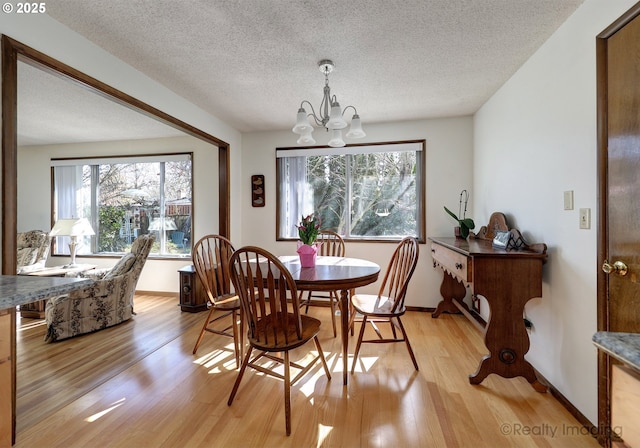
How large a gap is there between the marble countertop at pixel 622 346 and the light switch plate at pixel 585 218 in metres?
1.15

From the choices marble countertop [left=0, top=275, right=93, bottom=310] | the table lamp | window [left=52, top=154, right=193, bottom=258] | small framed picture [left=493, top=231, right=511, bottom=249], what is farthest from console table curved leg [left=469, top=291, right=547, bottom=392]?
the table lamp

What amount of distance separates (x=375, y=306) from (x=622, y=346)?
A: 1.62 m

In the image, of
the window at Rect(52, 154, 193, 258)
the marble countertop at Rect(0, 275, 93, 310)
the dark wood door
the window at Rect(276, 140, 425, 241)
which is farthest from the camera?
the window at Rect(52, 154, 193, 258)

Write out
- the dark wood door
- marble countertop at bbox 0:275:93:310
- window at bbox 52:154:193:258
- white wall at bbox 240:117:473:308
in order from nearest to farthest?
marble countertop at bbox 0:275:93:310 → the dark wood door → white wall at bbox 240:117:473:308 → window at bbox 52:154:193:258

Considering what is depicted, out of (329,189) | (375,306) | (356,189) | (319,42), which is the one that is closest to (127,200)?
(329,189)

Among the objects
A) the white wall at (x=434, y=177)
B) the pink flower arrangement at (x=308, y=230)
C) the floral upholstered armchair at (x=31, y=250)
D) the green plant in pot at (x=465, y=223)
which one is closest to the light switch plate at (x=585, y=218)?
the green plant in pot at (x=465, y=223)

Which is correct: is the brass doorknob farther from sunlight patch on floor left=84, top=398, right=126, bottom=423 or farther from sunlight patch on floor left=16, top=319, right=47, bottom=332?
sunlight patch on floor left=16, top=319, right=47, bottom=332

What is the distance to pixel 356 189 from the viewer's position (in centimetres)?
373

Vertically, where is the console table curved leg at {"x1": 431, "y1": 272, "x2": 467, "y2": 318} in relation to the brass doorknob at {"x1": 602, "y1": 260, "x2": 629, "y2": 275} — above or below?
below

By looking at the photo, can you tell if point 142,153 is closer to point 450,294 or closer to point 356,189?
point 356,189

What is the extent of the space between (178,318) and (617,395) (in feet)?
11.7

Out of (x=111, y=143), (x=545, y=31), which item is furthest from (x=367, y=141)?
(x=111, y=143)

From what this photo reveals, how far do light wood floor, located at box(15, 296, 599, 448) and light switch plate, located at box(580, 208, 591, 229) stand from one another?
1.11m

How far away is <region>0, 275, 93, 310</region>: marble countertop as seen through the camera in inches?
35.8
